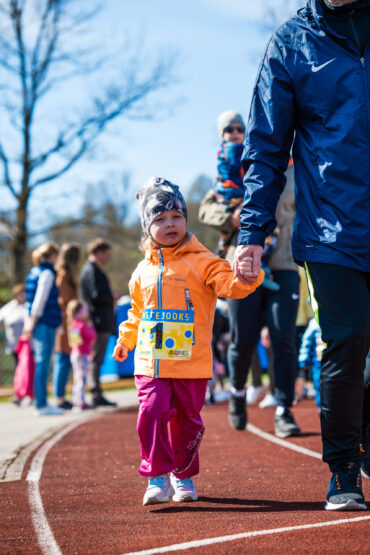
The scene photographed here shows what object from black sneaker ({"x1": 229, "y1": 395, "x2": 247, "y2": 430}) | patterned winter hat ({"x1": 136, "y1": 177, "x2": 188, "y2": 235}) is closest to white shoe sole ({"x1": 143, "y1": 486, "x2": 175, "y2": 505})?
patterned winter hat ({"x1": 136, "y1": 177, "x2": 188, "y2": 235})

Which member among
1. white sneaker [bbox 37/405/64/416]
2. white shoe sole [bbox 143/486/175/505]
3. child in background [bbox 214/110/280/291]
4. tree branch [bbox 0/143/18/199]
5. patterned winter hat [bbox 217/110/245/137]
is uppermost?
tree branch [bbox 0/143/18/199]

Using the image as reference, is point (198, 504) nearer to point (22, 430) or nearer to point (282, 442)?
point (282, 442)

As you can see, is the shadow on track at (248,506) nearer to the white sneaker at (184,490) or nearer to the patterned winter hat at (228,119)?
the white sneaker at (184,490)

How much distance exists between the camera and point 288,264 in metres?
6.85

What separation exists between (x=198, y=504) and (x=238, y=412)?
9.88 ft

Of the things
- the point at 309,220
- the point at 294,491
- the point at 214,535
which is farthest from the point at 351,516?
the point at 309,220

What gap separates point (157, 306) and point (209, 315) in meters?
0.31

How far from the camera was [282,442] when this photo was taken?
6492mm

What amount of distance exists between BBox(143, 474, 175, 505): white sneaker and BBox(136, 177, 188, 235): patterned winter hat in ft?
4.56

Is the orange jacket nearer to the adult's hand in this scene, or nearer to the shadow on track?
the adult's hand

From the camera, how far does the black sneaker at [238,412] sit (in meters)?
7.04

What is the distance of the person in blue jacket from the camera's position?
3.64m

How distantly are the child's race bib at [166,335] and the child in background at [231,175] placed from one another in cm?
240

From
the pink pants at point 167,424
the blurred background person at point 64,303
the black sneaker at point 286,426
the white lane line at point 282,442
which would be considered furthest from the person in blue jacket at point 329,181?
the blurred background person at point 64,303
